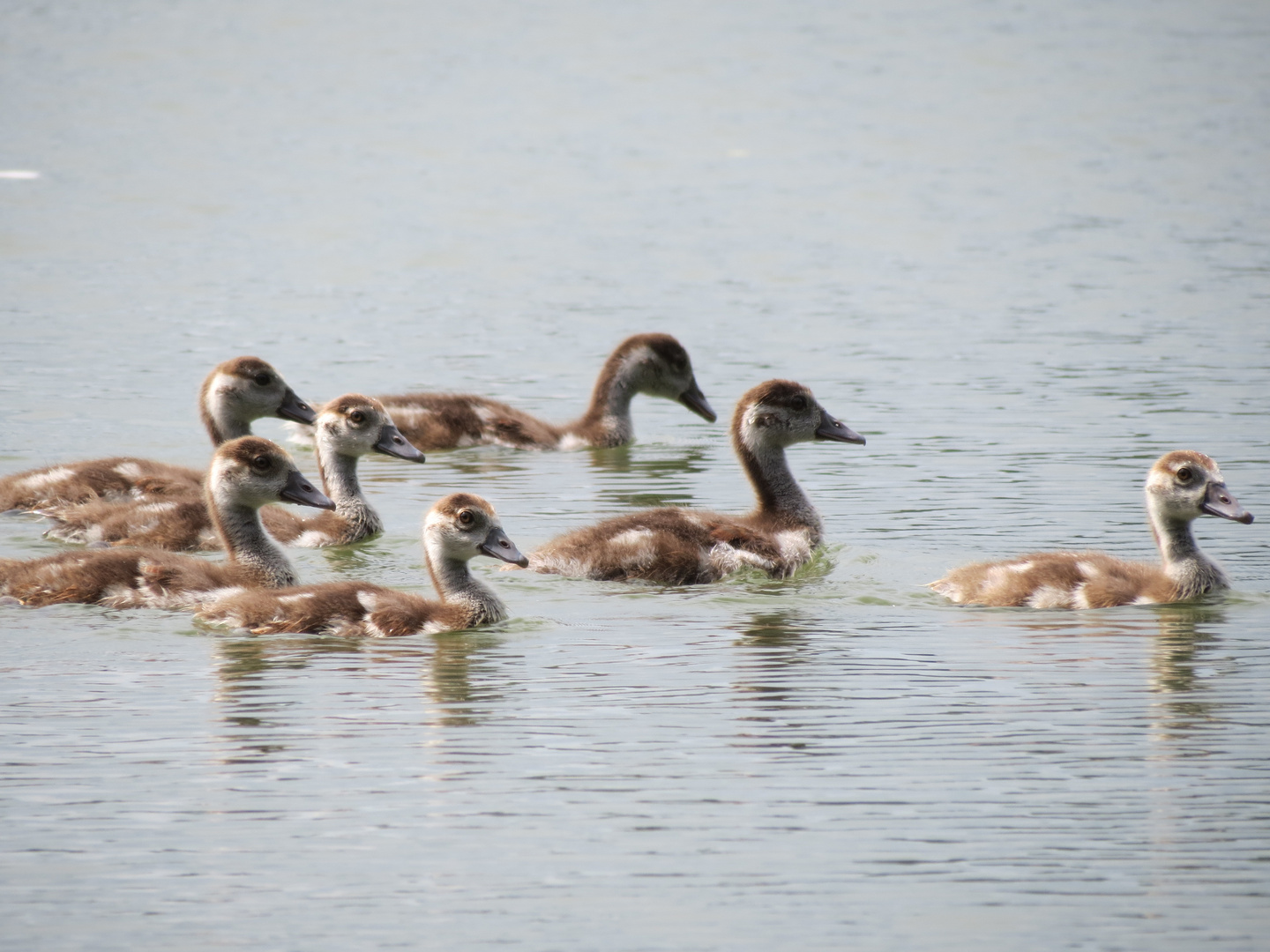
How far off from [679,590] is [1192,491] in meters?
2.62

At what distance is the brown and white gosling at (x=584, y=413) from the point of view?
1516cm

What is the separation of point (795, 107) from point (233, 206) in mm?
16316

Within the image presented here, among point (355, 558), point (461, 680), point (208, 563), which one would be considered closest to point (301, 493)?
point (208, 563)

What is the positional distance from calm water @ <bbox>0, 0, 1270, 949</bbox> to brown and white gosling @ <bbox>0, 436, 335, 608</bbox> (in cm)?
16

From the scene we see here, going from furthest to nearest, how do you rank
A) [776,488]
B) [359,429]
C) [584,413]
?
1. [584,413]
2. [359,429]
3. [776,488]

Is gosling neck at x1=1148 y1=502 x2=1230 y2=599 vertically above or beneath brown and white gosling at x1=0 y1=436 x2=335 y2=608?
beneath

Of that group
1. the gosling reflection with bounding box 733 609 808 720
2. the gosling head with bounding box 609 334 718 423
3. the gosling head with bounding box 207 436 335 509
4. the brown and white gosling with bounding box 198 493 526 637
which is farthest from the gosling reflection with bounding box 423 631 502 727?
the gosling head with bounding box 609 334 718 423

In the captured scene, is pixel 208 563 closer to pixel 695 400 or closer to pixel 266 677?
pixel 266 677

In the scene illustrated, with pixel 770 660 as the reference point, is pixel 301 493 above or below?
above

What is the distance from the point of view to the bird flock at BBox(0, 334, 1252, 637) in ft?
31.9

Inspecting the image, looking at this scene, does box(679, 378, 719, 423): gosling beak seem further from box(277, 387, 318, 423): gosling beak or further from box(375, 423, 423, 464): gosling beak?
box(375, 423, 423, 464): gosling beak

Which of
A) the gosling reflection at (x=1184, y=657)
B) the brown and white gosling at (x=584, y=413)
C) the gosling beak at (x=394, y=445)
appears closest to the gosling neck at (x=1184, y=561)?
the gosling reflection at (x=1184, y=657)

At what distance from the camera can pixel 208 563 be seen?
33.4 feet

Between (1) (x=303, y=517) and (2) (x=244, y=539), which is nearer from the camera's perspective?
(2) (x=244, y=539)
